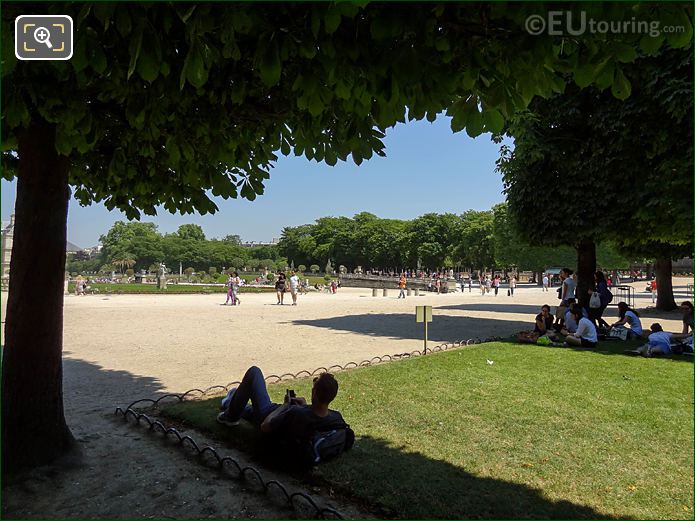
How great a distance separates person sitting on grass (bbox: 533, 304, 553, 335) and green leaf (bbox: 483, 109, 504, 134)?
10.4 meters

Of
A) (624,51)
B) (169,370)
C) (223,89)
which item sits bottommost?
(169,370)

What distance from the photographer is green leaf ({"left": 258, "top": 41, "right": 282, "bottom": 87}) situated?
3006 mm

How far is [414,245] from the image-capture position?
9356cm

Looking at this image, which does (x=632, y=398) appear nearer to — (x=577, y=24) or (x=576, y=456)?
(x=576, y=456)

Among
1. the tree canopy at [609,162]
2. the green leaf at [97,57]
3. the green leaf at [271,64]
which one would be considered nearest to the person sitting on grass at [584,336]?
the tree canopy at [609,162]

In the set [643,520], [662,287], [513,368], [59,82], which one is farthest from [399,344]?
[662,287]

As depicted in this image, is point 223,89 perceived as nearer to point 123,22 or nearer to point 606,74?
point 123,22

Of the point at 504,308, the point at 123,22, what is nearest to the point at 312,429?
the point at 123,22

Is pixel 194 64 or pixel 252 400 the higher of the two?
pixel 194 64

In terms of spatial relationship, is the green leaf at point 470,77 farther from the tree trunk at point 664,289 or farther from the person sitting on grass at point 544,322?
the tree trunk at point 664,289

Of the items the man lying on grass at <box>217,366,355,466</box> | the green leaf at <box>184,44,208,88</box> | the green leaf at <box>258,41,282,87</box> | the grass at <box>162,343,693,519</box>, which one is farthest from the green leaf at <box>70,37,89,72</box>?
the grass at <box>162,343,693,519</box>

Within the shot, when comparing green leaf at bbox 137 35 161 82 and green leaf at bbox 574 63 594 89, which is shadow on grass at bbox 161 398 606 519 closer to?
green leaf at bbox 574 63 594 89

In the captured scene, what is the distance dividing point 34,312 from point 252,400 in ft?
7.25

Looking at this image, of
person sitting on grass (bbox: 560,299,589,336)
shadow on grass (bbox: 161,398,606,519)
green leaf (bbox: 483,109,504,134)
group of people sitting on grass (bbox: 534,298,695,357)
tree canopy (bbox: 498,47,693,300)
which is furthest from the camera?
person sitting on grass (bbox: 560,299,589,336)
